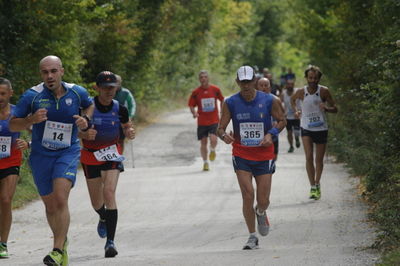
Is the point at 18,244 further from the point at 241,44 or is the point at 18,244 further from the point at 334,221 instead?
the point at 241,44

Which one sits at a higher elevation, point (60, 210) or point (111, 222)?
point (60, 210)

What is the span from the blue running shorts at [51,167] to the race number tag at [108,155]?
1.24 metres

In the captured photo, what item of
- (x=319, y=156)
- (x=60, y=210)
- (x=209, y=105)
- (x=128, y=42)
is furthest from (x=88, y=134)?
(x=128, y=42)

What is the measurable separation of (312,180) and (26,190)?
5.30 metres

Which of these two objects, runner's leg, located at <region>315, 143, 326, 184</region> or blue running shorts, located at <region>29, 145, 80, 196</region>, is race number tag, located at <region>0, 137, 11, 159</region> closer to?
blue running shorts, located at <region>29, 145, 80, 196</region>

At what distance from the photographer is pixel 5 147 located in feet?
35.6

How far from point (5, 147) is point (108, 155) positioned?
3.88ft

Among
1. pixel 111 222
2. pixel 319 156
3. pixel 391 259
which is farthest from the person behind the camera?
pixel 319 156

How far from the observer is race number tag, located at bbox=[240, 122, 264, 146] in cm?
1120

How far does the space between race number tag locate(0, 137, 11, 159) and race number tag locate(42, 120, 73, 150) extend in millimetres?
1492

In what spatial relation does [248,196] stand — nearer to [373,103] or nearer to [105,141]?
[105,141]

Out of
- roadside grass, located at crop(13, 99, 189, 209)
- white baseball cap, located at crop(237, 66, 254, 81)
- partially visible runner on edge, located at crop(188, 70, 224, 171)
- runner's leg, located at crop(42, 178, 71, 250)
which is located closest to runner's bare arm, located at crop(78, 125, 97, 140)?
runner's leg, located at crop(42, 178, 71, 250)

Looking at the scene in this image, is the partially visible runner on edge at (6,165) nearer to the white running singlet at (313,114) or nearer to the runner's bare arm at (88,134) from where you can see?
the runner's bare arm at (88,134)

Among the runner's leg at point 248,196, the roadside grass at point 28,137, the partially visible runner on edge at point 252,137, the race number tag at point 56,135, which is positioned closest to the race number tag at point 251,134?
the partially visible runner on edge at point 252,137
